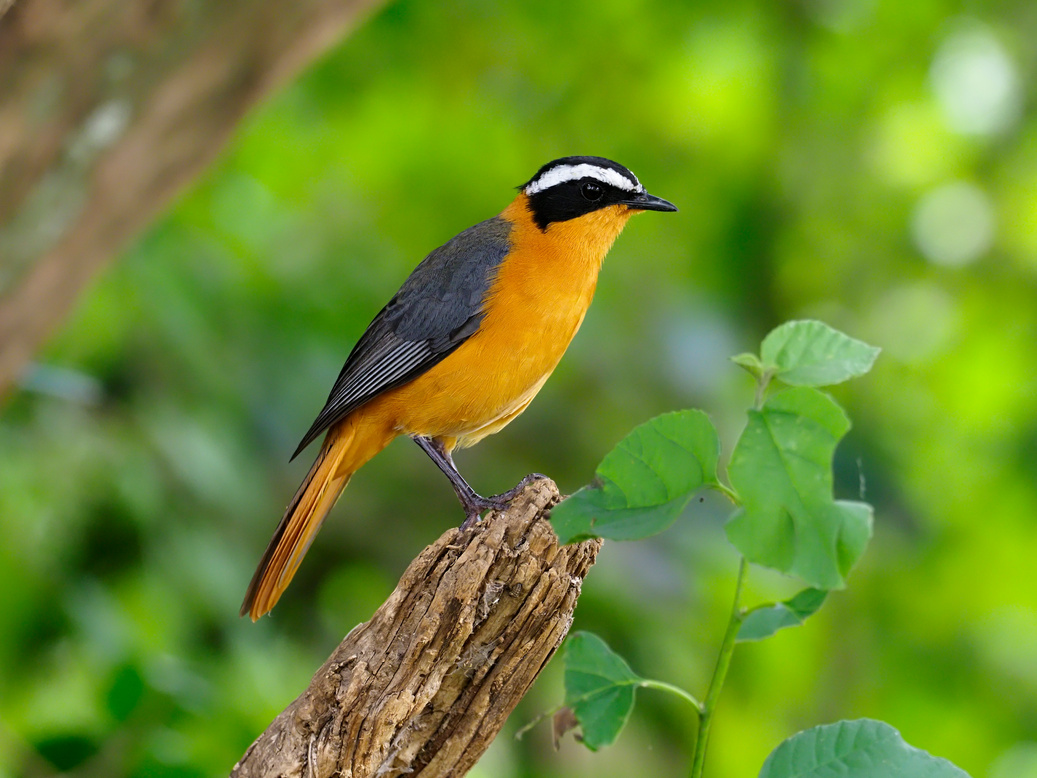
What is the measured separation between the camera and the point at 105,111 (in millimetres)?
4254

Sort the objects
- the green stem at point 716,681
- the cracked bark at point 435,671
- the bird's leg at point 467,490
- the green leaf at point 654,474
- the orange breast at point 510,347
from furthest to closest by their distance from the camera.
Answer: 1. the orange breast at point 510,347
2. the bird's leg at point 467,490
3. the cracked bark at point 435,671
4. the green stem at point 716,681
5. the green leaf at point 654,474

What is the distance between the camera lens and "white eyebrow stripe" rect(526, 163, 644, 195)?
4.44 m

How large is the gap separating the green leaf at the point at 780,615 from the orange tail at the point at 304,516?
262 cm

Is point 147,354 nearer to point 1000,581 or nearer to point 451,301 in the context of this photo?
point 451,301

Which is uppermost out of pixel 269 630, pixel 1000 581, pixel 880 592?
pixel 269 630

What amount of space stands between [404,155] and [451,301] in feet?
10.8

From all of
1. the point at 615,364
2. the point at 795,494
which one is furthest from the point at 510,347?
the point at 795,494

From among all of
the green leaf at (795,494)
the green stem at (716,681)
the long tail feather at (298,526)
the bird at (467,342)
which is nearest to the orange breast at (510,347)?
the bird at (467,342)

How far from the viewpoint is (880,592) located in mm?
6301

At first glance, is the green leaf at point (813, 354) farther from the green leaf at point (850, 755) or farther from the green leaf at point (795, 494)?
the green leaf at point (850, 755)

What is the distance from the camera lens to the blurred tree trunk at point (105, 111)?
3984 millimetres

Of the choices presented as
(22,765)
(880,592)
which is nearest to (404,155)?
(880,592)

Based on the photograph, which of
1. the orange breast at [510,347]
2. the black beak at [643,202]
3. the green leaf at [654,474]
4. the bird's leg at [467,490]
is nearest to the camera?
the green leaf at [654,474]

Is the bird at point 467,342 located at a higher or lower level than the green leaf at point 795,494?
lower
